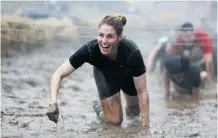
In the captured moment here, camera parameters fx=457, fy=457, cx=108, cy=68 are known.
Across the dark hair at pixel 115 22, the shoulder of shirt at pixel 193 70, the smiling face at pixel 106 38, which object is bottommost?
the shoulder of shirt at pixel 193 70

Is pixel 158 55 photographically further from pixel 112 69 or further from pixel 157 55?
pixel 112 69

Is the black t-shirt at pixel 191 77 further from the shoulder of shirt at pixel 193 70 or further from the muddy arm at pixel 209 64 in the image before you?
the muddy arm at pixel 209 64

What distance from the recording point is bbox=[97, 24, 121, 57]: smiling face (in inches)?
160

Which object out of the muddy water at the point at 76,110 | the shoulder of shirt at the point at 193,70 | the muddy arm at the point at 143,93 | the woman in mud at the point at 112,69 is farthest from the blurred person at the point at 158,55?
the muddy arm at the point at 143,93

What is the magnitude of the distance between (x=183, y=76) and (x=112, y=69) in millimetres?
2792

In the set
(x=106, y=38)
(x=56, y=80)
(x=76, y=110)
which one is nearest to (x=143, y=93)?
(x=106, y=38)

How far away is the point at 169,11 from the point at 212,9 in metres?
1.47

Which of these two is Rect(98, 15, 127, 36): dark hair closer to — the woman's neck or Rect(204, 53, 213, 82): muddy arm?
the woman's neck

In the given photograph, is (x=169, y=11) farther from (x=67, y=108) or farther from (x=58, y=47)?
(x=67, y=108)

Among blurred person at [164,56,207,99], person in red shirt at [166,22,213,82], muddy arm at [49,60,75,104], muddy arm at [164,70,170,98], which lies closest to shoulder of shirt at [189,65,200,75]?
blurred person at [164,56,207,99]

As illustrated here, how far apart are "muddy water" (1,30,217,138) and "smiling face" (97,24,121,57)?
838 mm

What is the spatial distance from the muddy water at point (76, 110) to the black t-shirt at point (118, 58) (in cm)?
63

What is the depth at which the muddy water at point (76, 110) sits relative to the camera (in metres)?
4.50

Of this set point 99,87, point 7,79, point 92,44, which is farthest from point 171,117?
point 7,79
